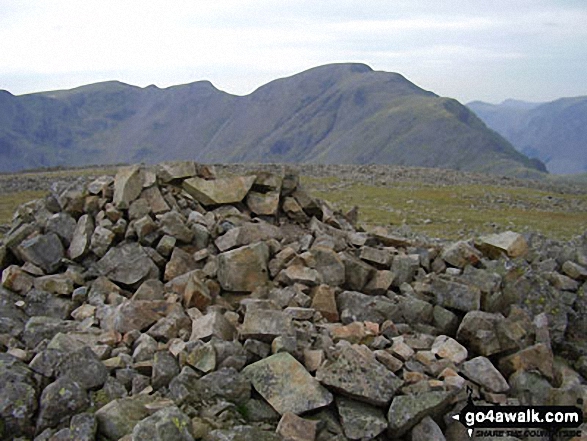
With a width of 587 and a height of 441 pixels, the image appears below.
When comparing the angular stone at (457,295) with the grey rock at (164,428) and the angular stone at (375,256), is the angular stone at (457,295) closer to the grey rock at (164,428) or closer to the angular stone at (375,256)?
the angular stone at (375,256)

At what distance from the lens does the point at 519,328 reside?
448 inches

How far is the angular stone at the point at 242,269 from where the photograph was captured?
12.0 m

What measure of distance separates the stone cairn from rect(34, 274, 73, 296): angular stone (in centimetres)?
3

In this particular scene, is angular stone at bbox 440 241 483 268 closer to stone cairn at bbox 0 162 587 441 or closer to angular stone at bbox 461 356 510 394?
stone cairn at bbox 0 162 587 441

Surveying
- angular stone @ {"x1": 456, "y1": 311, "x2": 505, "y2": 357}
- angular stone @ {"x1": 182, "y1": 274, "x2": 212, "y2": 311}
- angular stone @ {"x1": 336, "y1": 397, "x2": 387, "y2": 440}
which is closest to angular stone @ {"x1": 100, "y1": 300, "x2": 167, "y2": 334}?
angular stone @ {"x1": 182, "y1": 274, "x2": 212, "y2": 311}

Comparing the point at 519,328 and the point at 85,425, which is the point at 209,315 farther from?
the point at 519,328

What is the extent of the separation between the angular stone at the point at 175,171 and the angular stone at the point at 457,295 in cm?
747

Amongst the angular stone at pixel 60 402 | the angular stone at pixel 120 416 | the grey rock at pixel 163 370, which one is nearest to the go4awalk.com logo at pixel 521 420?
the grey rock at pixel 163 370

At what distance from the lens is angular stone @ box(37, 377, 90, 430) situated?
26.7ft

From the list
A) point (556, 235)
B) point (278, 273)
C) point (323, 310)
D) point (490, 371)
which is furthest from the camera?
point (556, 235)

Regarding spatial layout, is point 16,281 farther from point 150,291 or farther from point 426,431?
point 426,431

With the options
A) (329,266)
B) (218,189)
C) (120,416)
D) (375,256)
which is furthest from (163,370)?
(218,189)

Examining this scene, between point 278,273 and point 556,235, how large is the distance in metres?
29.0

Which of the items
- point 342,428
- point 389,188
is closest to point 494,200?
point 389,188
